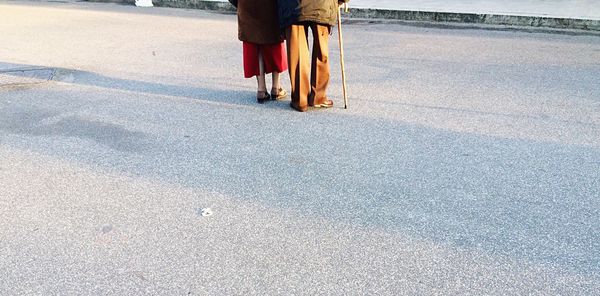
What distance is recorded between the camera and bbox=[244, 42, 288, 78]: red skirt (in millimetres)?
5383

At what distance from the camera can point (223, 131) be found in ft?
15.4

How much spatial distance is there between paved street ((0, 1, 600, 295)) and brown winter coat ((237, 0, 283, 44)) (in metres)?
0.70

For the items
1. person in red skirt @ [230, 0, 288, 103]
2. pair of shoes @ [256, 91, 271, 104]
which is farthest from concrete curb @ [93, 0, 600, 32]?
pair of shoes @ [256, 91, 271, 104]

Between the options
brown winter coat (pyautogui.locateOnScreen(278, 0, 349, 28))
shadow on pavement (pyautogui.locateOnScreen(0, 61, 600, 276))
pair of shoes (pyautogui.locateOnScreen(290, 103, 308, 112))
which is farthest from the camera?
pair of shoes (pyautogui.locateOnScreen(290, 103, 308, 112))

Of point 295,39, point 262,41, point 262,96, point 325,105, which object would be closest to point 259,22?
point 262,41

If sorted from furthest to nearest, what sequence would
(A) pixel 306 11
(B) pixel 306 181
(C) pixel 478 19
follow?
1. (C) pixel 478 19
2. (A) pixel 306 11
3. (B) pixel 306 181

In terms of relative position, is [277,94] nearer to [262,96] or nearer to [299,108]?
[262,96]

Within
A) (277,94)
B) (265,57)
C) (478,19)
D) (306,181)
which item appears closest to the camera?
(306,181)

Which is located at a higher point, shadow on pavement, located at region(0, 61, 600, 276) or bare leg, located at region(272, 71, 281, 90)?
bare leg, located at region(272, 71, 281, 90)

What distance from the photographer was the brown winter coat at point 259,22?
5066mm

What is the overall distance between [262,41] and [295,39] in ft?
1.15

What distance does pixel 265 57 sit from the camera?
5422mm

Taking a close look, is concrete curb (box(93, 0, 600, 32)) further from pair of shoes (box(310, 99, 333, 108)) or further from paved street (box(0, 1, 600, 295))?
pair of shoes (box(310, 99, 333, 108))

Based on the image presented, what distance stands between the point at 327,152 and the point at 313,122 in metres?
0.77
